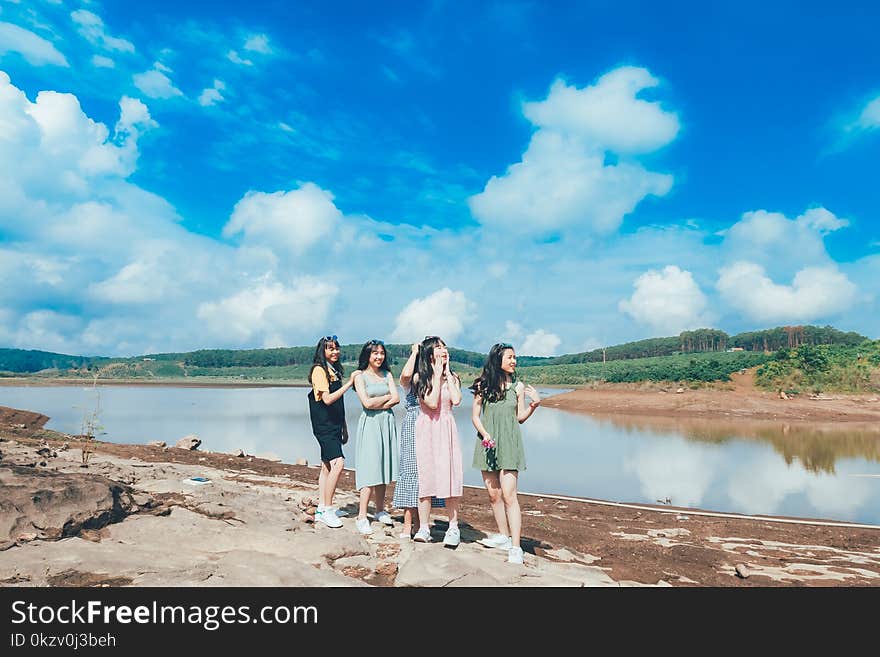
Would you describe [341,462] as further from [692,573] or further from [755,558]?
[755,558]

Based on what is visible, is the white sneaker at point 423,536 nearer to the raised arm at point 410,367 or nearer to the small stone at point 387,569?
the small stone at point 387,569

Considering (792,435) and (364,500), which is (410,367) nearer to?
(364,500)

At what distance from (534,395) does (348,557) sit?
223 centimetres

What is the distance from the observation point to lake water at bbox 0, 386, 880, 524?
39.0 ft

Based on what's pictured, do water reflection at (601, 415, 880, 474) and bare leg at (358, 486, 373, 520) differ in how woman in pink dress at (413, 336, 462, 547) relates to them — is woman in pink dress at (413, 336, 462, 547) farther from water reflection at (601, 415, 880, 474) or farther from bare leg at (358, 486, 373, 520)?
water reflection at (601, 415, 880, 474)

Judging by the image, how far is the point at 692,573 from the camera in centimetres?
553

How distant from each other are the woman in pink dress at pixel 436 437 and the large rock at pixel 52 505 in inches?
114

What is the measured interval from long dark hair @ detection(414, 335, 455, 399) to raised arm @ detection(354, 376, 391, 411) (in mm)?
456

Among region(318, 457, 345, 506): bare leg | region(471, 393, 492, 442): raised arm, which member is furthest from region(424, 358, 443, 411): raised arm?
region(318, 457, 345, 506): bare leg

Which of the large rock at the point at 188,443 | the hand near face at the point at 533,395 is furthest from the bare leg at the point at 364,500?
the large rock at the point at 188,443

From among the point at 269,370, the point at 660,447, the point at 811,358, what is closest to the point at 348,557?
the point at 660,447

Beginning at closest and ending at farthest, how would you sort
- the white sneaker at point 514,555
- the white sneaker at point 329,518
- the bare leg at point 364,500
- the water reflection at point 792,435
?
the white sneaker at point 514,555 → the white sneaker at point 329,518 → the bare leg at point 364,500 → the water reflection at point 792,435

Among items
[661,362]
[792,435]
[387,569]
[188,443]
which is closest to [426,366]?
[387,569]

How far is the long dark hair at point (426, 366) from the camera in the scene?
5.43 meters
